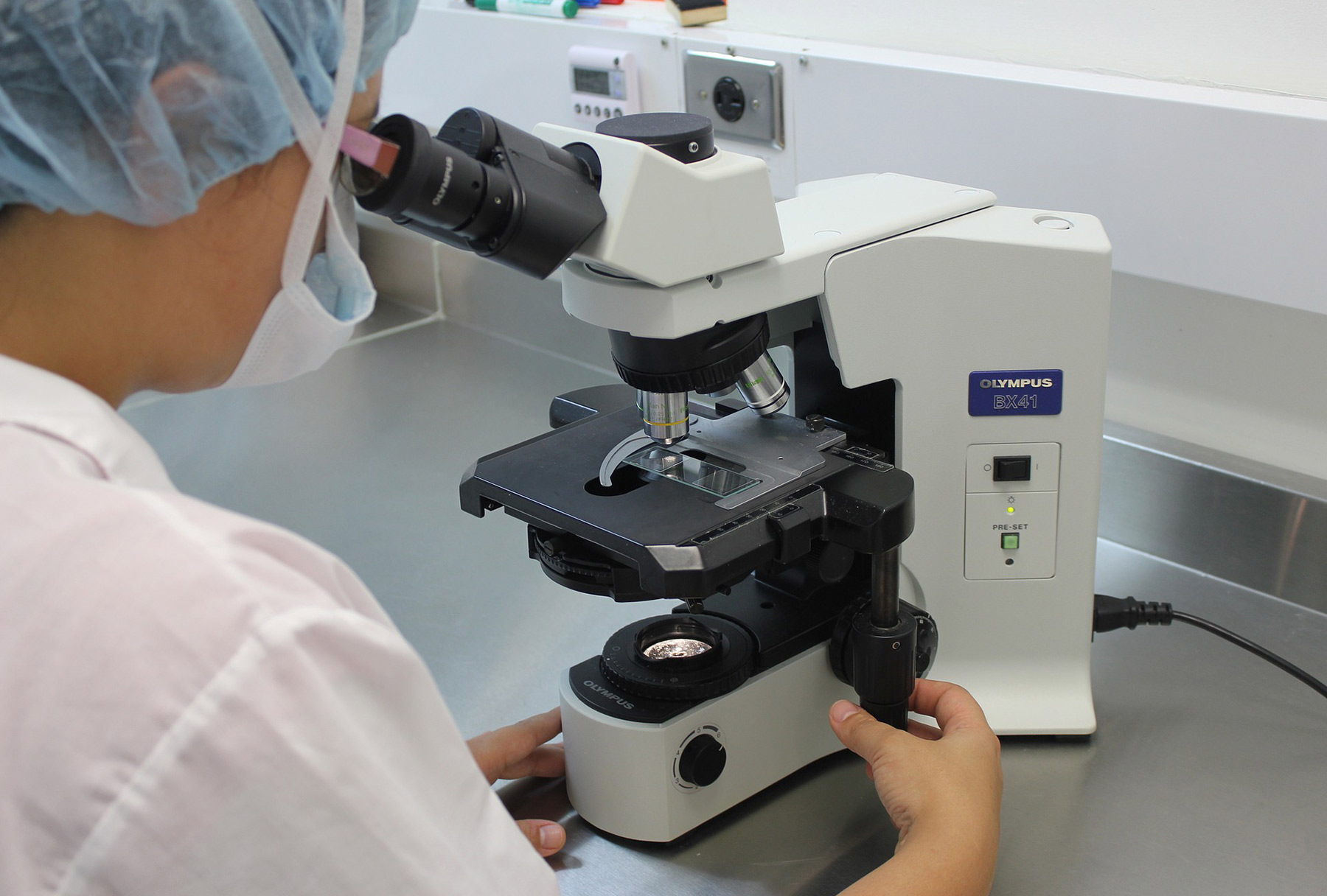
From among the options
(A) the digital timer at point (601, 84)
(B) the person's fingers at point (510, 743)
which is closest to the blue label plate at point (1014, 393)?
(B) the person's fingers at point (510, 743)

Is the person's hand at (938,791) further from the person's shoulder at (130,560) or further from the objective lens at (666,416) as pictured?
the person's shoulder at (130,560)

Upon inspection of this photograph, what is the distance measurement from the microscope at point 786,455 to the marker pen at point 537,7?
2.38 feet

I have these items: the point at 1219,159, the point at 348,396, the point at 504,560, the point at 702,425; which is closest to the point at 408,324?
the point at 348,396

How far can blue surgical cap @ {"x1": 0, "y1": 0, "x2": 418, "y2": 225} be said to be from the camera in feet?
1.46

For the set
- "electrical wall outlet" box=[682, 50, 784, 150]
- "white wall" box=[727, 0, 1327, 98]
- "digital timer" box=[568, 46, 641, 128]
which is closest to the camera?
"white wall" box=[727, 0, 1327, 98]

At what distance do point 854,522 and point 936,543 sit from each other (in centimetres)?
17

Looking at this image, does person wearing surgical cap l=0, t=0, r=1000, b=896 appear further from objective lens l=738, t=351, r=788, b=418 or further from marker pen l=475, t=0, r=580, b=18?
marker pen l=475, t=0, r=580, b=18

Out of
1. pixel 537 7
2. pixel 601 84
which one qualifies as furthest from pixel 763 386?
pixel 537 7

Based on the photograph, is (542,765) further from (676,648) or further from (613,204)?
(613,204)

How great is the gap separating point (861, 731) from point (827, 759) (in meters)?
0.12

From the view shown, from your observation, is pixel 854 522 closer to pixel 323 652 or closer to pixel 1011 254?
pixel 1011 254

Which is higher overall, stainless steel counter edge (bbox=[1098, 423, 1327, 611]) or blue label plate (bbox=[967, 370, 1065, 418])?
blue label plate (bbox=[967, 370, 1065, 418])

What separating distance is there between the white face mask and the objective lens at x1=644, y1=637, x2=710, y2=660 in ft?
1.10

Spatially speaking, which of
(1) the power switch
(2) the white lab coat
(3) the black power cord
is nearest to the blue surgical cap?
(2) the white lab coat
